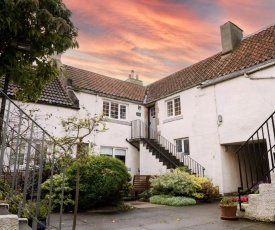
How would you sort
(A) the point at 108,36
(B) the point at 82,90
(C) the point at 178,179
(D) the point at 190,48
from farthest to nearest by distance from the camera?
(B) the point at 82,90 < (D) the point at 190,48 < (C) the point at 178,179 < (A) the point at 108,36

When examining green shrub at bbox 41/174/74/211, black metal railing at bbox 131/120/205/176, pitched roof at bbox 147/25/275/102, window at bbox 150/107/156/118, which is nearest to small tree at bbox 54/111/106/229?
green shrub at bbox 41/174/74/211

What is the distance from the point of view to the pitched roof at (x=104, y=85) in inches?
626

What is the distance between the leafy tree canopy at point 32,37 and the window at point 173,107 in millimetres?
11081

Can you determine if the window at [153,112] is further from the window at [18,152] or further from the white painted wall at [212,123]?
the window at [18,152]

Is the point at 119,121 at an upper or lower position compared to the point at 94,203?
upper

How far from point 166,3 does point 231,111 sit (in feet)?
22.0

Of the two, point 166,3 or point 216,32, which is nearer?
point 166,3

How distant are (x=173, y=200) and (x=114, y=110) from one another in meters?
8.46

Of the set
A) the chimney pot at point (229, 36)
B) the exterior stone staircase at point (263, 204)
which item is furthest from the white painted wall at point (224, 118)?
the exterior stone staircase at point (263, 204)

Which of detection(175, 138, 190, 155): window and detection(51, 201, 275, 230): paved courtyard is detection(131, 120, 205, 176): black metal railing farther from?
detection(51, 201, 275, 230): paved courtyard

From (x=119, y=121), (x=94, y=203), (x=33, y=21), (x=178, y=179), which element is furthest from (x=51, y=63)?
(x=119, y=121)

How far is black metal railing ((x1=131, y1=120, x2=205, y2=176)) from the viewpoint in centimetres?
1353

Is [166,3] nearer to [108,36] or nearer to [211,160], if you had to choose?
[108,36]

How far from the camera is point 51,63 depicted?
18.9 feet
